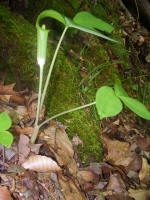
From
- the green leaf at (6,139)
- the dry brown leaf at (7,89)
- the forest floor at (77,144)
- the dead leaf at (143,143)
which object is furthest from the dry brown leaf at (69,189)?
the dead leaf at (143,143)

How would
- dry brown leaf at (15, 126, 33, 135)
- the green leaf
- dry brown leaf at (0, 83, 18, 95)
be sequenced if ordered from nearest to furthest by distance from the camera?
the green leaf, dry brown leaf at (15, 126, 33, 135), dry brown leaf at (0, 83, 18, 95)

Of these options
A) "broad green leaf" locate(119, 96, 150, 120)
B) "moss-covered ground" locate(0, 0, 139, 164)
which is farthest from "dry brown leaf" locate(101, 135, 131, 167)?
"broad green leaf" locate(119, 96, 150, 120)

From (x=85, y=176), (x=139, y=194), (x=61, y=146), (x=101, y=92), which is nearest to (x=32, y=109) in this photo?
(x=61, y=146)

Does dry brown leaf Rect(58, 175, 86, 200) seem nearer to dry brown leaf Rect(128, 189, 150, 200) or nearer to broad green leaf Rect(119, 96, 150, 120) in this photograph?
dry brown leaf Rect(128, 189, 150, 200)

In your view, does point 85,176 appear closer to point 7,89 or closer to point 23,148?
point 23,148

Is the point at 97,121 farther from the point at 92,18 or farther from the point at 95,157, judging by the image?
the point at 92,18

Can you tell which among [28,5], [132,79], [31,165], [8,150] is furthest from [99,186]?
[28,5]

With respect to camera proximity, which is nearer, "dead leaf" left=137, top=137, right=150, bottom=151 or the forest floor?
the forest floor

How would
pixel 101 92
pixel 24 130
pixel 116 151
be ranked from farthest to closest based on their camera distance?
pixel 116 151 < pixel 24 130 < pixel 101 92
